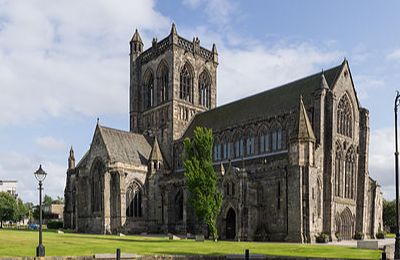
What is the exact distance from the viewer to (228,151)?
212 ft

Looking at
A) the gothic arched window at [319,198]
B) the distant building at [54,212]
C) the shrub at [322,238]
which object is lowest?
the distant building at [54,212]

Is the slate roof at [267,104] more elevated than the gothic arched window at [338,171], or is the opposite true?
the slate roof at [267,104]

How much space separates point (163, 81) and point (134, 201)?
22.1 m

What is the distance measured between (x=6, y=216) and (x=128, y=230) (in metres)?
62.8

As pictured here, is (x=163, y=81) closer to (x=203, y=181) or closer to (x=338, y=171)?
(x=203, y=181)

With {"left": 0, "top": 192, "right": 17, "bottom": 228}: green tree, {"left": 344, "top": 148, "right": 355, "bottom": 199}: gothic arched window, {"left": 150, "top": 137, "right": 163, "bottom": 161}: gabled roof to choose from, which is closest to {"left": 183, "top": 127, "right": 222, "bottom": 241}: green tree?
{"left": 344, "top": 148, "right": 355, "bottom": 199}: gothic arched window

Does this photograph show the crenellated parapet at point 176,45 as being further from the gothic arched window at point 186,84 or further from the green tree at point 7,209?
the green tree at point 7,209

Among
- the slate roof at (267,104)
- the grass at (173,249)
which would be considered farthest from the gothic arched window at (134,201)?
the grass at (173,249)

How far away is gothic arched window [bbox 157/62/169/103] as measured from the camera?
7831 centimetres

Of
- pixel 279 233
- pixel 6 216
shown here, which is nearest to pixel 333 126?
pixel 279 233

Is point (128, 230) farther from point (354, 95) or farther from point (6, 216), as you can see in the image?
point (6, 216)

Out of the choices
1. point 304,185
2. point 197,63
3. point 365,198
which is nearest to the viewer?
point 304,185

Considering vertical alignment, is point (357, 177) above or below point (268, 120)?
below

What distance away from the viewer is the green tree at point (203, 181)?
4909 centimetres
